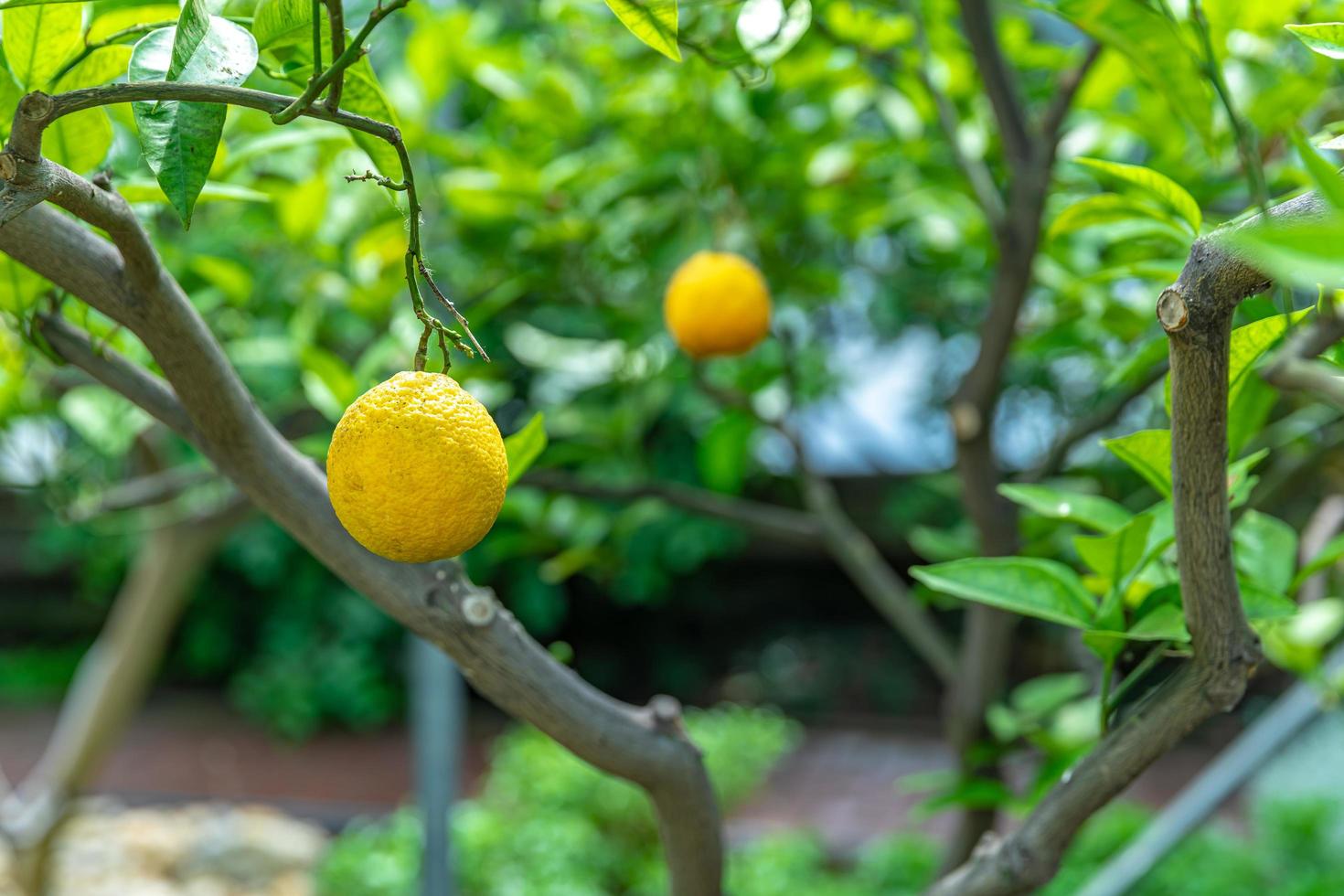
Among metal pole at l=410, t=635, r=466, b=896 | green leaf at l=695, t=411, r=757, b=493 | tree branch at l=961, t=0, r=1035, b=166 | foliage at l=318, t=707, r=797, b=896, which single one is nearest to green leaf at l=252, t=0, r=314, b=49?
tree branch at l=961, t=0, r=1035, b=166

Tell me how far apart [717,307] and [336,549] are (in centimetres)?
43

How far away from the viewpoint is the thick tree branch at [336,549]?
15.3 inches

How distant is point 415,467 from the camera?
346 mm

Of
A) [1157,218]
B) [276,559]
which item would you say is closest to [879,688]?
[276,559]

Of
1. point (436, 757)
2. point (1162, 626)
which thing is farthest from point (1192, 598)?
point (436, 757)

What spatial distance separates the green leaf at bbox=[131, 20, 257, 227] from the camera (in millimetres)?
316

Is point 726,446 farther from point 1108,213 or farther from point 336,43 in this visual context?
point 336,43

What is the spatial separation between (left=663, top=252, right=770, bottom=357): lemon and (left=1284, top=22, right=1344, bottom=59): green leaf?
0.49 m

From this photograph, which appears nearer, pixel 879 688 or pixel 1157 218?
pixel 1157 218

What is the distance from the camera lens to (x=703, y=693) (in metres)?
3.69

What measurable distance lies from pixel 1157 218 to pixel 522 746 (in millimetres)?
2139

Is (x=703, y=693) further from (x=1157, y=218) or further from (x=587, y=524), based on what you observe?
(x=1157, y=218)

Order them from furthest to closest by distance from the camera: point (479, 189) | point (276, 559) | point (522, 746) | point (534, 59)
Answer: point (276, 559), point (522, 746), point (534, 59), point (479, 189)

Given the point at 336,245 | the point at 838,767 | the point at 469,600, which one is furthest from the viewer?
the point at 838,767
